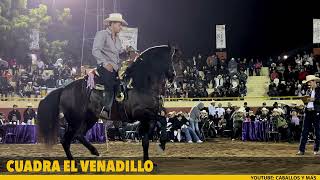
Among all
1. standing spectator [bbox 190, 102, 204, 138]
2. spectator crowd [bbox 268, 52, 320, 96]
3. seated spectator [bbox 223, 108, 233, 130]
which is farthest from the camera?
spectator crowd [bbox 268, 52, 320, 96]

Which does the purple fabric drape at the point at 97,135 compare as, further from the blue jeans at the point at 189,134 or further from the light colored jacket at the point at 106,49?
the light colored jacket at the point at 106,49

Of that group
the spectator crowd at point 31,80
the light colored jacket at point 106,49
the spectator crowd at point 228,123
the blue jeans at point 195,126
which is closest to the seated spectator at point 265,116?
the spectator crowd at point 228,123

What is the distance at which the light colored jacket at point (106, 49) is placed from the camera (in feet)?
31.3

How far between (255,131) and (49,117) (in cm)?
1165

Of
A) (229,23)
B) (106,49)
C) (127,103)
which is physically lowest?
(127,103)

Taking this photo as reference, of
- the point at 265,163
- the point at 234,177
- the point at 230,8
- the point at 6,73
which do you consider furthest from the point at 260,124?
the point at 230,8

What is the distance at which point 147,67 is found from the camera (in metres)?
9.42

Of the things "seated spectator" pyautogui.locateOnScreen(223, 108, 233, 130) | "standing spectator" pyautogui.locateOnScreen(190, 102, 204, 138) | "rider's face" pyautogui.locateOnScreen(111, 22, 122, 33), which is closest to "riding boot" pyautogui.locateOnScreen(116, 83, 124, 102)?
"rider's face" pyautogui.locateOnScreen(111, 22, 122, 33)

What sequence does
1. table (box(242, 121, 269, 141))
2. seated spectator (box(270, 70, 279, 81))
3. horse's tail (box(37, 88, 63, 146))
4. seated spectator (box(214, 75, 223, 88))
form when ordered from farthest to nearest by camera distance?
seated spectator (box(270, 70, 279, 81)) < seated spectator (box(214, 75, 223, 88)) < table (box(242, 121, 269, 141)) < horse's tail (box(37, 88, 63, 146))

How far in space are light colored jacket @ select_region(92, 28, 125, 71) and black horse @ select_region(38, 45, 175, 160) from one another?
1.46 feet

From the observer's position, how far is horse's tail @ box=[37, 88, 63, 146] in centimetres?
998

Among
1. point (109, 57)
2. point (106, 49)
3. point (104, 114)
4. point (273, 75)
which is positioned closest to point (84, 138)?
point (104, 114)

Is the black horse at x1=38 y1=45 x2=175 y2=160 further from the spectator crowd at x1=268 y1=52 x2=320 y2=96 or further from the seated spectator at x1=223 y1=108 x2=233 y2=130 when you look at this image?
the spectator crowd at x1=268 y1=52 x2=320 y2=96

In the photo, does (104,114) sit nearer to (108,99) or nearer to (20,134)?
(108,99)
